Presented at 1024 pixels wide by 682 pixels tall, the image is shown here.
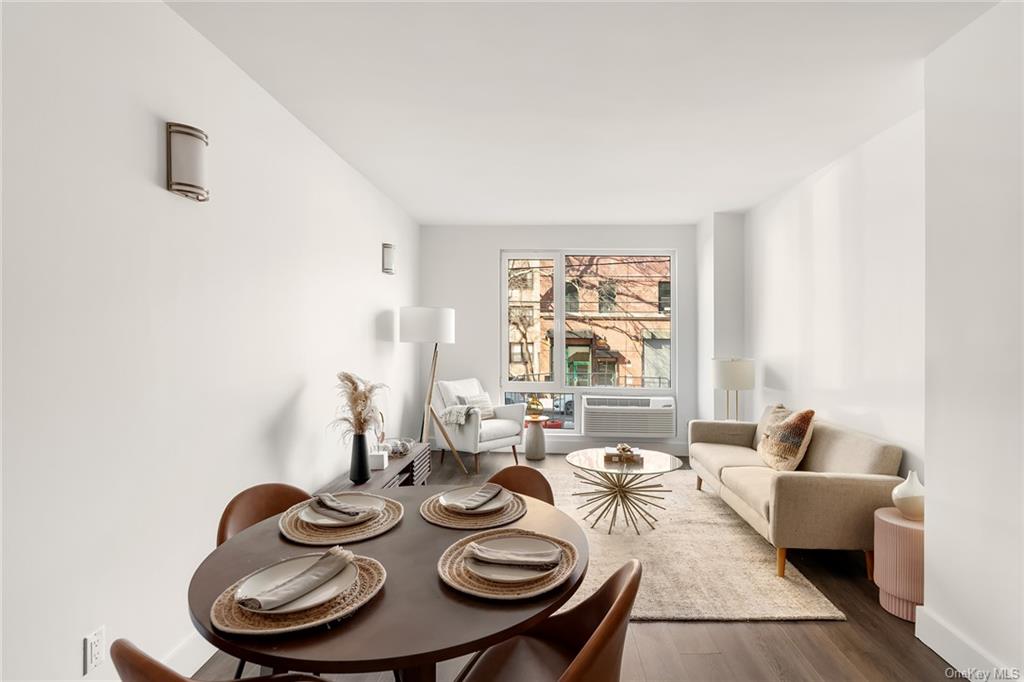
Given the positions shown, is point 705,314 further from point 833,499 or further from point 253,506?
point 253,506

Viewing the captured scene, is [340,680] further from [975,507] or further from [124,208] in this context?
[975,507]

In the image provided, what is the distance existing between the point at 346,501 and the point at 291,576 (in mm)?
601

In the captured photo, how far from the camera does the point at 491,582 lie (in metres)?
1.30

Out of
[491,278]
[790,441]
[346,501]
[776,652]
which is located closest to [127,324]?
[346,501]

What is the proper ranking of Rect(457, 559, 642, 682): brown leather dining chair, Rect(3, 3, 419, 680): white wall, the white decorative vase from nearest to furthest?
Rect(457, 559, 642, 682): brown leather dining chair, Rect(3, 3, 419, 680): white wall, the white decorative vase

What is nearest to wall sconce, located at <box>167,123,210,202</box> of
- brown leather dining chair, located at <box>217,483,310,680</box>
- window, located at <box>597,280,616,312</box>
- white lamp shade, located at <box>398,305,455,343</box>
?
brown leather dining chair, located at <box>217,483,310,680</box>

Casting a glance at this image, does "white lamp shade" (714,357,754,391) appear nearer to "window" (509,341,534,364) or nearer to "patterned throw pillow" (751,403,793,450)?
"patterned throw pillow" (751,403,793,450)

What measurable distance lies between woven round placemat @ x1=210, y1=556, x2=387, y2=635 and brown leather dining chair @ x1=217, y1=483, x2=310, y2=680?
28.3 inches

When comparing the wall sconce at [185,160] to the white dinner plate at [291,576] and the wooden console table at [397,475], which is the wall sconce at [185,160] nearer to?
the white dinner plate at [291,576]

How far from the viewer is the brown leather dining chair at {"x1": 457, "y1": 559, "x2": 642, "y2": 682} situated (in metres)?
1.16

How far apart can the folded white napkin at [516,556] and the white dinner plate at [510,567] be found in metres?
0.01

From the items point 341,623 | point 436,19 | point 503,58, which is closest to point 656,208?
point 503,58

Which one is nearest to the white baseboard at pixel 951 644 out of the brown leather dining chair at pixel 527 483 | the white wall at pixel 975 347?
the white wall at pixel 975 347

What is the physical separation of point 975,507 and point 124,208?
3.32 metres
